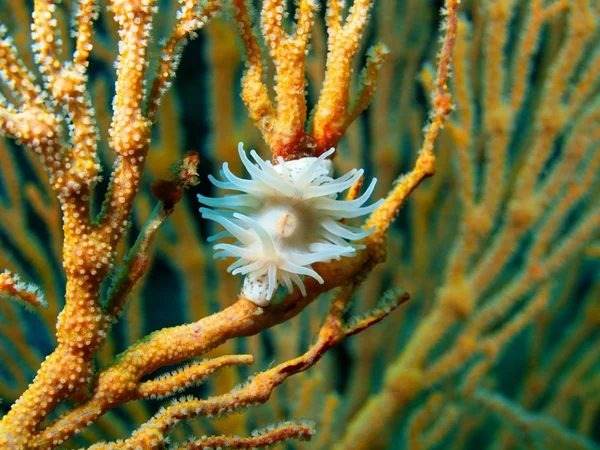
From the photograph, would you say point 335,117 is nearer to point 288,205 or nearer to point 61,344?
point 288,205

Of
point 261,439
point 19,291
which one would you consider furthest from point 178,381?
point 19,291

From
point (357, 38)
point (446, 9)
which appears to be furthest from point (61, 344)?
point (446, 9)

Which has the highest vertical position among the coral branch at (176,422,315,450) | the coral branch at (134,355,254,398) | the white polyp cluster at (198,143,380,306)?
the white polyp cluster at (198,143,380,306)

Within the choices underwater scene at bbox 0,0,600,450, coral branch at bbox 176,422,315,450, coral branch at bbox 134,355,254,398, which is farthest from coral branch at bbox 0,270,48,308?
coral branch at bbox 176,422,315,450

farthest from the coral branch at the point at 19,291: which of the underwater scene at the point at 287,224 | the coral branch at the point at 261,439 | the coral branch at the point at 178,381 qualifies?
the coral branch at the point at 261,439

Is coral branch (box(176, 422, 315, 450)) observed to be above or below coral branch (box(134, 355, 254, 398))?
below

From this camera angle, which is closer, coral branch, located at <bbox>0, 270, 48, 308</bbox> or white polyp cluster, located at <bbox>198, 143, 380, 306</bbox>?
coral branch, located at <bbox>0, 270, 48, 308</bbox>

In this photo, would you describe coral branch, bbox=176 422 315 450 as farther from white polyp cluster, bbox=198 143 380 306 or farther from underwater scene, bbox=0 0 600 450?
white polyp cluster, bbox=198 143 380 306

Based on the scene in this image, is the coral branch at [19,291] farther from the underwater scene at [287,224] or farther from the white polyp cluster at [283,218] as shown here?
the white polyp cluster at [283,218]

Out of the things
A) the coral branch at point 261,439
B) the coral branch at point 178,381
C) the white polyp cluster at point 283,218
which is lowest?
the coral branch at point 261,439
